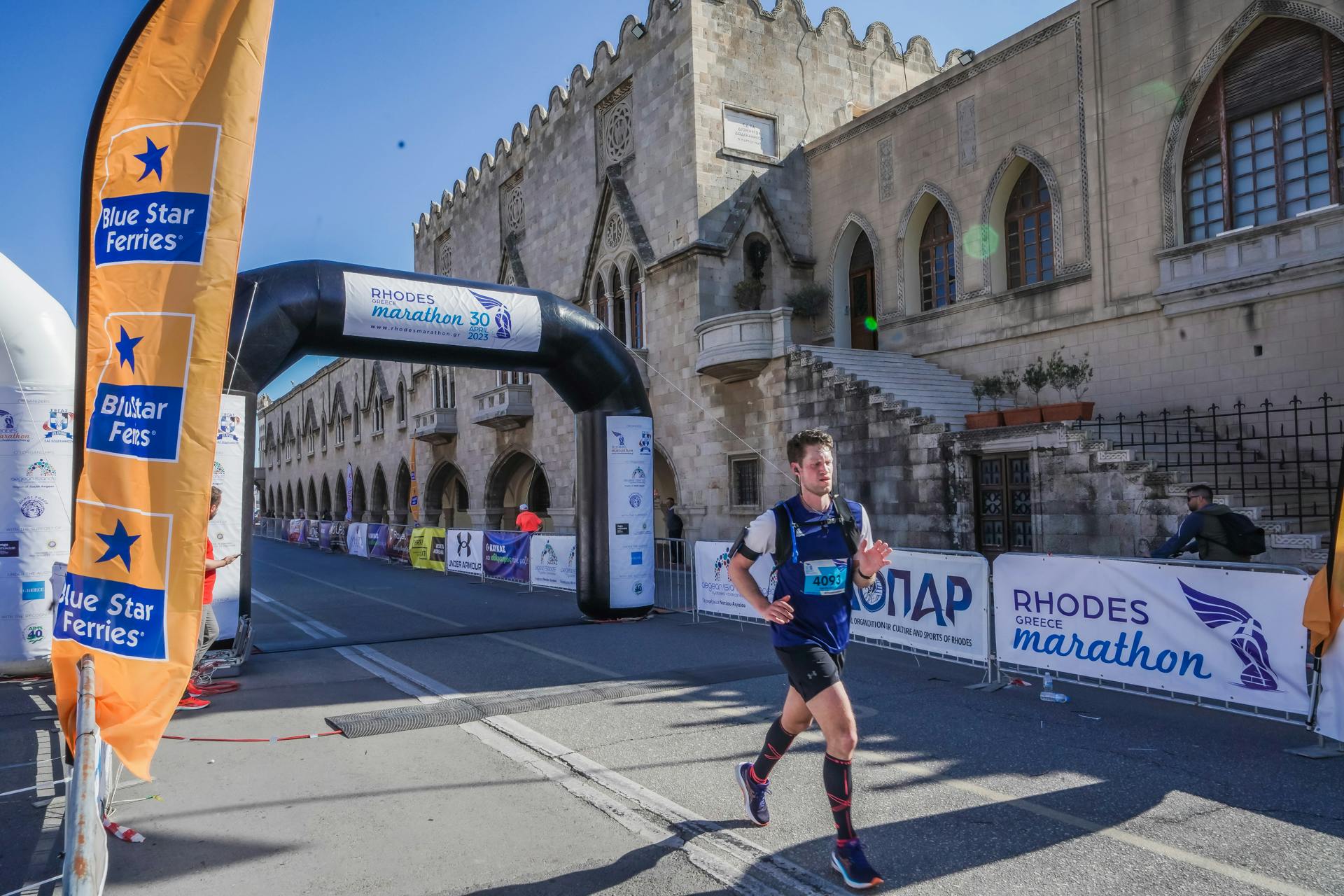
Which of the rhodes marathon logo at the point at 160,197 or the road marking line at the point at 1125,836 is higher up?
the rhodes marathon logo at the point at 160,197

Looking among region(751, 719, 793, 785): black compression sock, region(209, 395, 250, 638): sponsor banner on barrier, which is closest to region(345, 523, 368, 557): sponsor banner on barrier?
region(209, 395, 250, 638): sponsor banner on barrier

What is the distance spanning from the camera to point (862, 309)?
20812 millimetres

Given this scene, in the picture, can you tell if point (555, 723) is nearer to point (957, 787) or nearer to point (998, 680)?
point (957, 787)

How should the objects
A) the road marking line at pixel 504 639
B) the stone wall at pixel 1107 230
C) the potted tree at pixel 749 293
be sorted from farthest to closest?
the potted tree at pixel 749 293, the stone wall at pixel 1107 230, the road marking line at pixel 504 639

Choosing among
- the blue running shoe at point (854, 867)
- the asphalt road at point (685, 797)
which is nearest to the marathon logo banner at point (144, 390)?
the asphalt road at point (685, 797)

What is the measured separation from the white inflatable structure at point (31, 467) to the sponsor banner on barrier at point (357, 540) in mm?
20258

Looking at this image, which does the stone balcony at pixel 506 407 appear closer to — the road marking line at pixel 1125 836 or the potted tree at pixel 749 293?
the potted tree at pixel 749 293

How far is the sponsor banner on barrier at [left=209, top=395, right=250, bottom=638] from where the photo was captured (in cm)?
925

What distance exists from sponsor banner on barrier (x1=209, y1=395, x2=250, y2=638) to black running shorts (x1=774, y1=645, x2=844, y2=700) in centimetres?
715

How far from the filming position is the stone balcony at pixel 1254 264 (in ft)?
40.3

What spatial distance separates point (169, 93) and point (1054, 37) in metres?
16.2

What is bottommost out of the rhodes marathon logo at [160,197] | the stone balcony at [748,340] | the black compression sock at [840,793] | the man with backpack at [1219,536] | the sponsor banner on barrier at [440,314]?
the black compression sock at [840,793]

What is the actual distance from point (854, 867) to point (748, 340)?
14699 millimetres

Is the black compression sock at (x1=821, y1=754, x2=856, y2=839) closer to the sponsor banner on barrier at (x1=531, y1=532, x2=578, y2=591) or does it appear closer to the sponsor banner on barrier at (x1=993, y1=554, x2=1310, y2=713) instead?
the sponsor banner on barrier at (x1=993, y1=554, x2=1310, y2=713)
